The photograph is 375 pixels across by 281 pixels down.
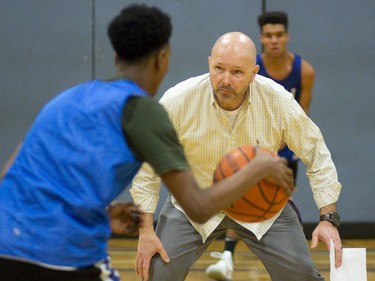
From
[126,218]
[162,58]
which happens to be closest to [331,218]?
[126,218]

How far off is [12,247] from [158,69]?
0.77m

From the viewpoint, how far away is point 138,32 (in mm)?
Result: 2699

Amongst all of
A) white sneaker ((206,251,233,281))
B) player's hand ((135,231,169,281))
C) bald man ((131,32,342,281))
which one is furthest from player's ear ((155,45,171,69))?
white sneaker ((206,251,233,281))

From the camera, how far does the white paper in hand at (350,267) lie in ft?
13.1

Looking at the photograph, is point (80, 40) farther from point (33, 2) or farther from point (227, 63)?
point (227, 63)

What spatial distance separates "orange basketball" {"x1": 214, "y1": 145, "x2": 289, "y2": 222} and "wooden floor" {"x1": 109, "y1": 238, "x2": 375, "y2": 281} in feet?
9.33

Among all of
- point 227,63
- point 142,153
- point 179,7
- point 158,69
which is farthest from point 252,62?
point 179,7

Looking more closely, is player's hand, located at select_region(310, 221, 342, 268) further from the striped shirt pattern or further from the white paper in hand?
the striped shirt pattern

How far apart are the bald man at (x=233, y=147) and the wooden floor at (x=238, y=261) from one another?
187cm

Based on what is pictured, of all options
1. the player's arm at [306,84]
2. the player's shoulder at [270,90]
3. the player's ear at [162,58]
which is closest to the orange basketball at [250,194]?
the player's ear at [162,58]

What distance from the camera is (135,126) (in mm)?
2531

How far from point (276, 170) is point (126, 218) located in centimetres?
55

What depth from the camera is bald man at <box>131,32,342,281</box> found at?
4.20m

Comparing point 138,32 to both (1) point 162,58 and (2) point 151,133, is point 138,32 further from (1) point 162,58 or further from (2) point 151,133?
(2) point 151,133
